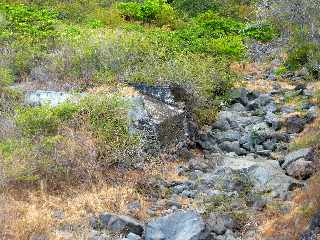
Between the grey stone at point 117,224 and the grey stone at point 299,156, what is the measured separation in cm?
323

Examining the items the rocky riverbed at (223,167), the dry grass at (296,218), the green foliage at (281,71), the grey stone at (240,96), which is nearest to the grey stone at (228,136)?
the rocky riverbed at (223,167)

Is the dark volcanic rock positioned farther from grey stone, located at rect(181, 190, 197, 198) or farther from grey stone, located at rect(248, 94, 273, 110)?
grey stone, located at rect(248, 94, 273, 110)

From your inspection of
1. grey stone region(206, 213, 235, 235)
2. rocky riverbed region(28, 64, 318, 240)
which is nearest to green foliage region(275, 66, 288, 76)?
rocky riverbed region(28, 64, 318, 240)

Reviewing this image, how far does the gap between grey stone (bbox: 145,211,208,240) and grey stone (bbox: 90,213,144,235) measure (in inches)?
5.9

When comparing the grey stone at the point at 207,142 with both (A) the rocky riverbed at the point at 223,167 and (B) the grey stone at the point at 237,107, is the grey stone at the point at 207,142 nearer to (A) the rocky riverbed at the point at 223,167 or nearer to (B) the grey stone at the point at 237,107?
(A) the rocky riverbed at the point at 223,167

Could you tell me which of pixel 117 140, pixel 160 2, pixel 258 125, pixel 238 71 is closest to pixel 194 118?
pixel 258 125

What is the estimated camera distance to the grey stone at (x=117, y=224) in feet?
27.7

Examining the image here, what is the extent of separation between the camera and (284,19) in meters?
19.8

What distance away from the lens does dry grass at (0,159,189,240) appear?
8203 mm

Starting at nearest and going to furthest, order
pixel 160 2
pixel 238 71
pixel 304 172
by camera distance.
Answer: pixel 304 172, pixel 238 71, pixel 160 2

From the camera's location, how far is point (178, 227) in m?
8.27

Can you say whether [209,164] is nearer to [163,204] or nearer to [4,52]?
[163,204]

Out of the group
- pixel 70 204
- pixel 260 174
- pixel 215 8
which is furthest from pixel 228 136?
A: pixel 215 8

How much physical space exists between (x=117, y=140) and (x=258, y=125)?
3.89 m
